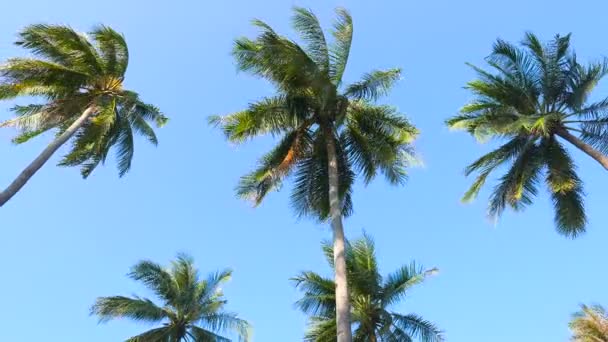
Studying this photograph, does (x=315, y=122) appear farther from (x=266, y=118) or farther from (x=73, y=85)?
(x=73, y=85)

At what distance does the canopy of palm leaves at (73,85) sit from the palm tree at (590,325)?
21602 millimetres

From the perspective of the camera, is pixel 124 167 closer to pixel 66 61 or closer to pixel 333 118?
pixel 66 61

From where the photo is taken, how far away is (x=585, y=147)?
2264 centimetres

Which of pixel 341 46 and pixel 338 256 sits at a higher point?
pixel 341 46

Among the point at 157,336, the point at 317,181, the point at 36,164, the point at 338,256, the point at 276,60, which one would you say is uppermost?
the point at 276,60

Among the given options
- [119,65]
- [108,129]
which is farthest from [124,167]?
[119,65]

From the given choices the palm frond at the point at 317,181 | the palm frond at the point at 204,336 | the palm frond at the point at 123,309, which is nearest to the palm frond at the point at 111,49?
the palm frond at the point at 317,181

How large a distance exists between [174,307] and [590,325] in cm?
1853

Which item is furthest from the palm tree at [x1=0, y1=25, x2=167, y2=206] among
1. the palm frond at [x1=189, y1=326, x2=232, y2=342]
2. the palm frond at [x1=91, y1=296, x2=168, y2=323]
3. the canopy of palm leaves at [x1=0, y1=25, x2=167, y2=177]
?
the palm frond at [x1=189, y1=326, x2=232, y2=342]

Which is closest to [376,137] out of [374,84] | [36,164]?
[374,84]

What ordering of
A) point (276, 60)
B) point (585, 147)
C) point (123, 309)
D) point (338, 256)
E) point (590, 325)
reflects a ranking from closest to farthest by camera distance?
point (338, 256) < point (276, 60) < point (585, 147) < point (123, 309) < point (590, 325)

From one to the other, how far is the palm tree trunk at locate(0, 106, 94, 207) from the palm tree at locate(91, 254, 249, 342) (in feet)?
29.1

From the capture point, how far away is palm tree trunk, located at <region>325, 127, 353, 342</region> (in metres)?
16.9

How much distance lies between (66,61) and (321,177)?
376 inches
